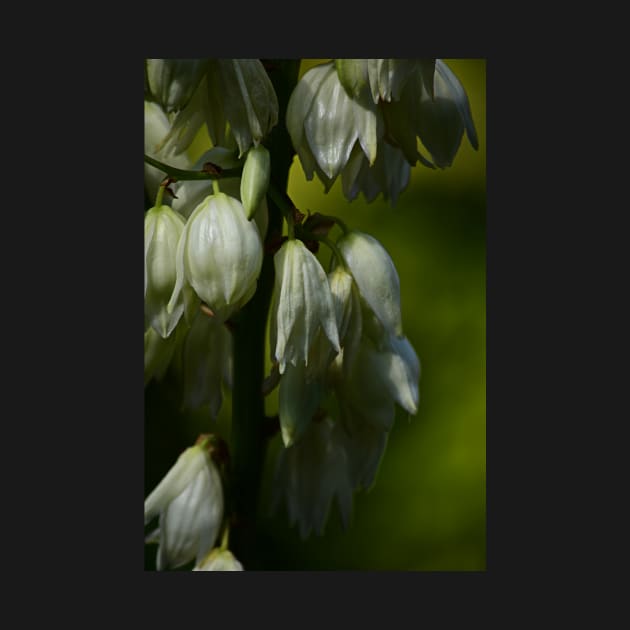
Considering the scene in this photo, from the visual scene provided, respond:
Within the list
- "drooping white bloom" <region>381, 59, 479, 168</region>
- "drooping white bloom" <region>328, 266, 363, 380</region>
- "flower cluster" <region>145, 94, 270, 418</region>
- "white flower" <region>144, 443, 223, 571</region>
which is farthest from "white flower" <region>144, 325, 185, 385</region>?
"drooping white bloom" <region>381, 59, 479, 168</region>

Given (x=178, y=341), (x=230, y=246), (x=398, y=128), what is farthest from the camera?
(x=178, y=341)

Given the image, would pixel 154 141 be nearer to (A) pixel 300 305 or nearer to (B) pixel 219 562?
(A) pixel 300 305

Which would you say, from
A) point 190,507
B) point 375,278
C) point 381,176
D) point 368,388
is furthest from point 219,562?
point 381,176

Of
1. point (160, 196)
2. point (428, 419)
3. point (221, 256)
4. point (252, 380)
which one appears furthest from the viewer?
point (428, 419)

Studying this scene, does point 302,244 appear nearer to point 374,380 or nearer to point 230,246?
point 230,246

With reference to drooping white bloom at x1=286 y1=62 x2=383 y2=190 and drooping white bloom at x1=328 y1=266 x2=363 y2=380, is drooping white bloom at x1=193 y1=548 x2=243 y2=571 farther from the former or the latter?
drooping white bloom at x1=286 y1=62 x2=383 y2=190

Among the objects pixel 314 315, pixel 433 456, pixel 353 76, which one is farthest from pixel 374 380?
pixel 433 456
